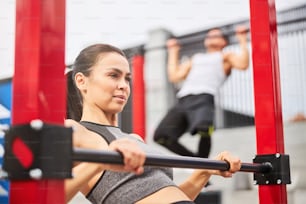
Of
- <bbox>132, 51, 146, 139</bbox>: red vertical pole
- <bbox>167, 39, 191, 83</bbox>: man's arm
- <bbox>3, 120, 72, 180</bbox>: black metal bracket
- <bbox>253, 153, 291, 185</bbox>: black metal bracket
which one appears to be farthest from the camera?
<bbox>167, 39, 191, 83</bbox>: man's arm

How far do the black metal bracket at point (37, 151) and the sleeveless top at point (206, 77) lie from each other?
128 centimetres

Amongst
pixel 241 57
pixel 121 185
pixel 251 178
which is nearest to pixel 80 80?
pixel 121 185

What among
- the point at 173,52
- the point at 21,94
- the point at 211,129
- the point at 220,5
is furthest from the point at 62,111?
the point at 173,52

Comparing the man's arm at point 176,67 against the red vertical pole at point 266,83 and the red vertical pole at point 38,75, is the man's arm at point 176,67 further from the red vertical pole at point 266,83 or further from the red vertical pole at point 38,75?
the red vertical pole at point 38,75

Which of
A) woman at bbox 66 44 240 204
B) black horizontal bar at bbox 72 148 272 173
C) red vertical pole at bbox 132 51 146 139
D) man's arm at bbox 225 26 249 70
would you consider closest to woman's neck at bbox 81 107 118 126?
woman at bbox 66 44 240 204

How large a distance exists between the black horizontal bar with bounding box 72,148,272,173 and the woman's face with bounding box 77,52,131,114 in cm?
12

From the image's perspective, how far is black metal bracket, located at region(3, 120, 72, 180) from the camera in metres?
0.36

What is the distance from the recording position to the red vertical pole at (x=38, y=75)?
37 cm

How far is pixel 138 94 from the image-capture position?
1.66m

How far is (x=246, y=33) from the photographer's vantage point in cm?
175

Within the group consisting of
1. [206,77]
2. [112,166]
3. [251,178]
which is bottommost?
[251,178]

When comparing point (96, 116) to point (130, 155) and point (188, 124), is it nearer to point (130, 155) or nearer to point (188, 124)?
point (130, 155)

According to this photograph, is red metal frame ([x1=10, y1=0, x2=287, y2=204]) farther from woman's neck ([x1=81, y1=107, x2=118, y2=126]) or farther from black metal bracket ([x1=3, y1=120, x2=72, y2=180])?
woman's neck ([x1=81, y1=107, x2=118, y2=126])

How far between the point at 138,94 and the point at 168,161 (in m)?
1.19
